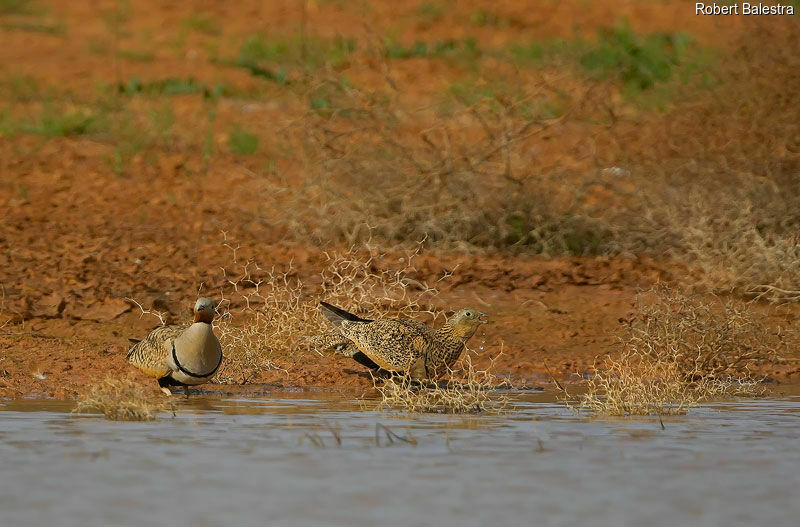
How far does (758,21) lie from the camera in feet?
36.8

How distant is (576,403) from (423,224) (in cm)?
395

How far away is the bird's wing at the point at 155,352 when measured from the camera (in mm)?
7707

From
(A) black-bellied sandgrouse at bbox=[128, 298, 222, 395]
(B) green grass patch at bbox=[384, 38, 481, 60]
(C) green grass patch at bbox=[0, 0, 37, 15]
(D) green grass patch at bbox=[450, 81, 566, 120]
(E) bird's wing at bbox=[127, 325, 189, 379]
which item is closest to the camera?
(A) black-bellied sandgrouse at bbox=[128, 298, 222, 395]

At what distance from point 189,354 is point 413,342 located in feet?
4.12

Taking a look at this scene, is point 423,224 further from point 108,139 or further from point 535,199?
point 108,139

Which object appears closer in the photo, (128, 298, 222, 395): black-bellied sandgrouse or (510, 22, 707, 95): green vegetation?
(128, 298, 222, 395): black-bellied sandgrouse

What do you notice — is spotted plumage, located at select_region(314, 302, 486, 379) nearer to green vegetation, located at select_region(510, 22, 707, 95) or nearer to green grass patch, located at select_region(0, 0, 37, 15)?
green vegetation, located at select_region(510, 22, 707, 95)

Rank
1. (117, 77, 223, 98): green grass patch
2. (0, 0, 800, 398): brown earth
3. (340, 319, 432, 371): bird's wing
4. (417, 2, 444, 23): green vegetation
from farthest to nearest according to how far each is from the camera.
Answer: (417, 2, 444, 23): green vegetation
(117, 77, 223, 98): green grass patch
(0, 0, 800, 398): brown earth
(340, 319, 432, 371): bird's wing

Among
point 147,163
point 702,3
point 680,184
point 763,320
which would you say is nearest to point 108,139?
point 147,163

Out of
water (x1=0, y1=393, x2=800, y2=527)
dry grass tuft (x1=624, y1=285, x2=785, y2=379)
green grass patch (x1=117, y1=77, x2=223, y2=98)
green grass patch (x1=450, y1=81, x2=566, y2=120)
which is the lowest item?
water (x1=0, y1=393, x2=800, y2=527)

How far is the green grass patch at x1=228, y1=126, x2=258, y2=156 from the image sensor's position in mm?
15227

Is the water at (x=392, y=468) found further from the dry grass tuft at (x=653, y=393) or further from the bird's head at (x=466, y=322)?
the bird's head at (x=466, y=322)

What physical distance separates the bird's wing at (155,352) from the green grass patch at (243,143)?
734cm

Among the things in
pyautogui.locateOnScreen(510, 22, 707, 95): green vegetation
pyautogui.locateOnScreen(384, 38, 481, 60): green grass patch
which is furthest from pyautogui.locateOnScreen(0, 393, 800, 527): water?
pyautogui.locateOnScreen(384, 38, 481, 60): green grass patch
